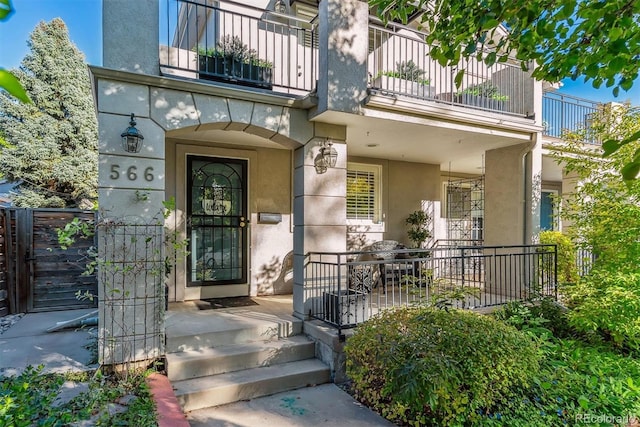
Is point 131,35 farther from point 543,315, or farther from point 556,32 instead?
point 543,315

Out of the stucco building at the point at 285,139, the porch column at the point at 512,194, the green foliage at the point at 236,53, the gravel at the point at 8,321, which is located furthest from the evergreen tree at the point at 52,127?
the porch column at the point at 512,194

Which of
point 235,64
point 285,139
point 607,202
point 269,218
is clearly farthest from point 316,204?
point 607,202

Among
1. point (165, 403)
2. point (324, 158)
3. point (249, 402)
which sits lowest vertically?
point (249, 402)

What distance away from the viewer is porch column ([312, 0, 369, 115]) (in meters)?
4.40

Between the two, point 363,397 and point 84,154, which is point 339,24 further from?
point 84,154

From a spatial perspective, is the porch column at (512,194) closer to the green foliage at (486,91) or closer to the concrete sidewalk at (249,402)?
the green foliage at (486,91)

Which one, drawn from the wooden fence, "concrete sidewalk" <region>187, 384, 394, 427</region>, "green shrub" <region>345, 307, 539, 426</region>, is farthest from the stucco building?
the wooden fence

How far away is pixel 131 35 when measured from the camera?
374 cm

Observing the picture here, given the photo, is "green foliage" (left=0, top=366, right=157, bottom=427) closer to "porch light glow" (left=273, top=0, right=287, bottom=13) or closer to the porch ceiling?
the porch ceiling

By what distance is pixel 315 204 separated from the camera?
480 cm

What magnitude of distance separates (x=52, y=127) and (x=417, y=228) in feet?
37.5

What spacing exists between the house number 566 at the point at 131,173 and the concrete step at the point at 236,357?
1961 millimetres

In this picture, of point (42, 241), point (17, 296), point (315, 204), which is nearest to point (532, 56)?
point (315, 204)
